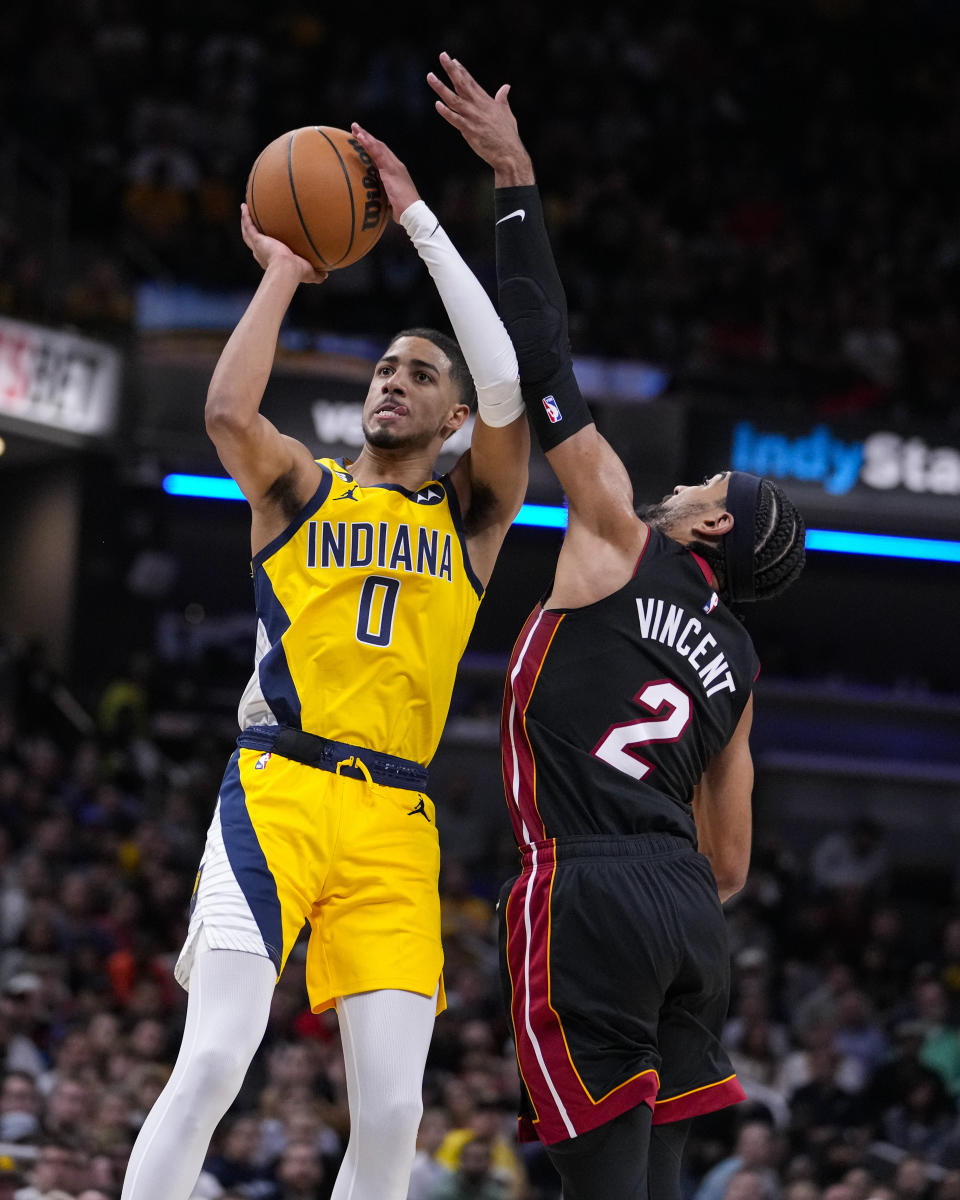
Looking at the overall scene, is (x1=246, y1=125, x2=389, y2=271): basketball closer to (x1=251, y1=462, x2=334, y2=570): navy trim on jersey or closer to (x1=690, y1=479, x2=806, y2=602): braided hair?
(x1=251, y1=462, x2=334, y2=570): navy trim on jersey

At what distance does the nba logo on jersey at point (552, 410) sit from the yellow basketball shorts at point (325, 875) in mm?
1105

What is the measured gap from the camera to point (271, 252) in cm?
496

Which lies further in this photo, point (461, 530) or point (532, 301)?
point (461, 530)

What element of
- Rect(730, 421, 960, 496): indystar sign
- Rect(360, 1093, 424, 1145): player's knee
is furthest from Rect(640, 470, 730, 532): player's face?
Rect(730, 421, 960, 496): indystar sign

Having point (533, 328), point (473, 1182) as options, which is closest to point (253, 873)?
point (533, 328)

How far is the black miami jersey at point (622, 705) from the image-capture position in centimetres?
439

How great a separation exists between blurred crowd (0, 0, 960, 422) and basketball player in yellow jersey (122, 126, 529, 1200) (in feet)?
32.2

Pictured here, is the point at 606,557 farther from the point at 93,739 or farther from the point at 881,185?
the point at 881,185

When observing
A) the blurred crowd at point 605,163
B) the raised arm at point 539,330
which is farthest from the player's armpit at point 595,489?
the blurred crowd at point 605,163

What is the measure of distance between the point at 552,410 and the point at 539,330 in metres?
0.29

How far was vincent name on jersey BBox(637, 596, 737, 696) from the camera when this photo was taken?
4.46 meters

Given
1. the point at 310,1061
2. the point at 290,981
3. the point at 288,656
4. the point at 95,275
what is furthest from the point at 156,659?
the point at 288,656

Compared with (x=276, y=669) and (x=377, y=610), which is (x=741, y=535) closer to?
(x=377, y=610)

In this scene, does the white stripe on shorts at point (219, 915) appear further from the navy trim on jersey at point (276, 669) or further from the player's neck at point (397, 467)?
the player's neck at point (397, 467)
